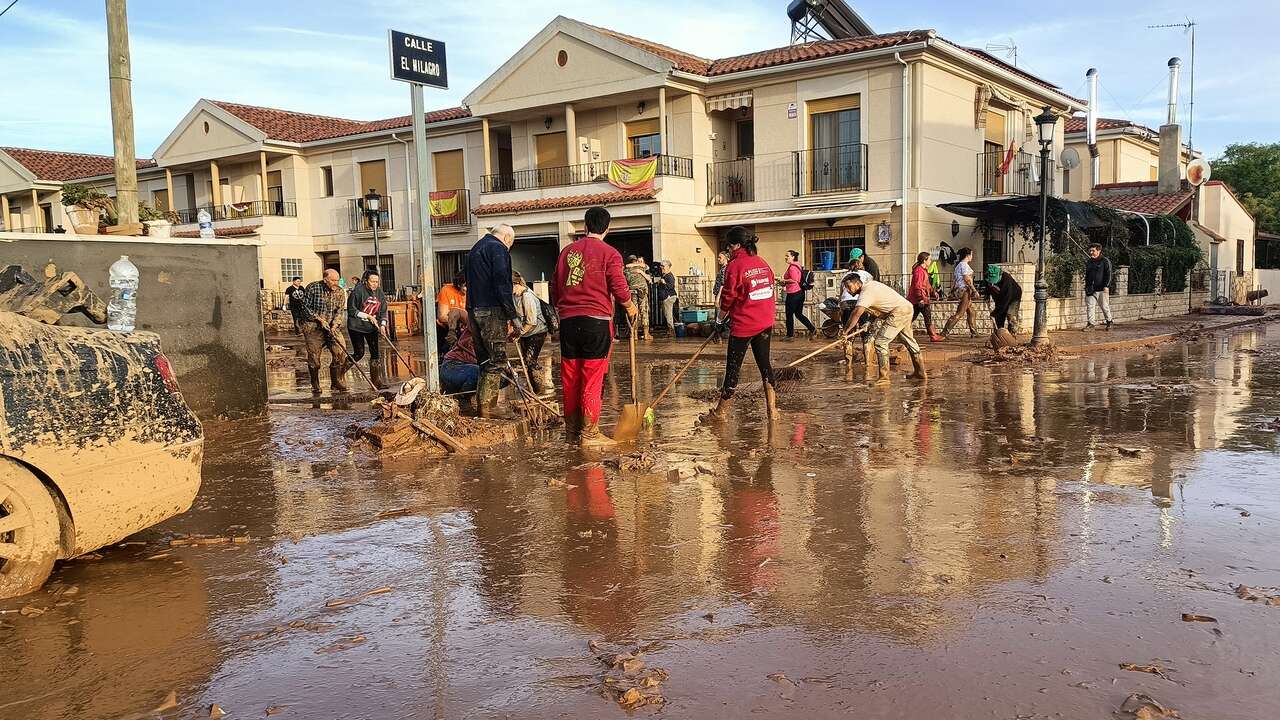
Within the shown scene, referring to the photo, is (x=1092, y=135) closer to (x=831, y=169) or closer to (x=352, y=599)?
(x=831, y=169)

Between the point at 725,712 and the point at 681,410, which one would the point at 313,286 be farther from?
the point at 725,712

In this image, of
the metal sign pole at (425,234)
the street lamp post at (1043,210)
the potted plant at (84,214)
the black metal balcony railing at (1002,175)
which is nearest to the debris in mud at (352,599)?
the metal sign pole at (425,234)

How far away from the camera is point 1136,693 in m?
3.09

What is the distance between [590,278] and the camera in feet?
25.4

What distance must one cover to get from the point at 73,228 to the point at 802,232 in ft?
56.6

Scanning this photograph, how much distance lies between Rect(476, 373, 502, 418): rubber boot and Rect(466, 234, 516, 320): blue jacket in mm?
667

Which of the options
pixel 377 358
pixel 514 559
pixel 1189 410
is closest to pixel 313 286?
pixel 377 358

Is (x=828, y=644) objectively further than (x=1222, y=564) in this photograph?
No

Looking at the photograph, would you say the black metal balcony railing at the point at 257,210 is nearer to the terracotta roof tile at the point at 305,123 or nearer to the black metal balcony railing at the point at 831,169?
the terracotta roof tile at the point at 305,123

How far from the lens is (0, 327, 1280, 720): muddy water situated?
3.22 m

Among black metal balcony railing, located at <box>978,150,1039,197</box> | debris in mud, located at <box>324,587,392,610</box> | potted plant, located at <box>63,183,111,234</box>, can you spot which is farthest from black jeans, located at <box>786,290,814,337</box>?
debris in mud, located at <box>324,587,392,610</box>

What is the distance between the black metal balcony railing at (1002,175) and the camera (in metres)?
24.2

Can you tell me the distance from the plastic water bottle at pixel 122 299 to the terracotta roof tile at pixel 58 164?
3463 centimetres

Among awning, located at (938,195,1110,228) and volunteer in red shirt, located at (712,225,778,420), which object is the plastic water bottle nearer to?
volunteer in red shirt, located at (712,225,778,420)
